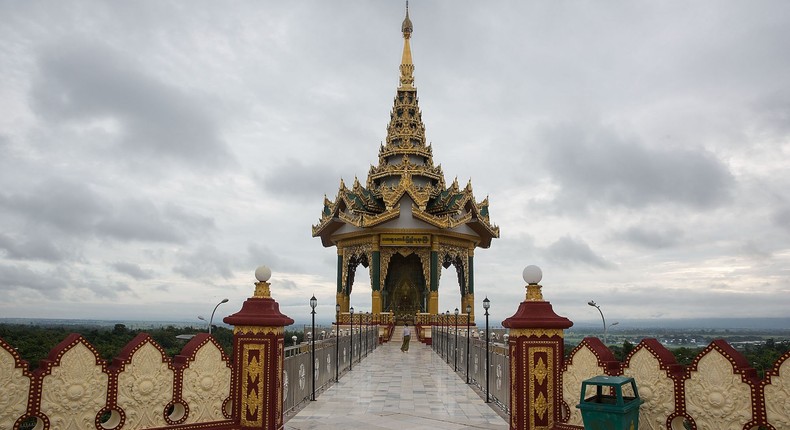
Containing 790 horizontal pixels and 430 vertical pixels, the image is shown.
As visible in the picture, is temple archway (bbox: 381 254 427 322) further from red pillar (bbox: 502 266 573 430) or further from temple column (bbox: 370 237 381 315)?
red pillar (bbox: 502 266 573 430)

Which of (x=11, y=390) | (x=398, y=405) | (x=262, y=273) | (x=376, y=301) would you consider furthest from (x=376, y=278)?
(x=11, y=390)

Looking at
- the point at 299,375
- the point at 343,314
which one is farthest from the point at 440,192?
the point at 299,375

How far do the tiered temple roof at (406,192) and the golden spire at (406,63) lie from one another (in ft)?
0.26

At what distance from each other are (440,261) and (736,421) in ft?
104

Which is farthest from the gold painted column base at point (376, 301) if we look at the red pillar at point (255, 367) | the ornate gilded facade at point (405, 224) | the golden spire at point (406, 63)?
the red pillar at point (255, 367)

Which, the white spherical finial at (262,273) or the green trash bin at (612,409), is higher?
the white spherical finial at (262,273)

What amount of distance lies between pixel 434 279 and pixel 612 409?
1215 inches

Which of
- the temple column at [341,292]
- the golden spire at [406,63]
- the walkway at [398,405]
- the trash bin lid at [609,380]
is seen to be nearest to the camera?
the trash bin lid at [609,380]

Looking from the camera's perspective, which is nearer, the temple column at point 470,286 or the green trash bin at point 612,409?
the green trash bin at point 612,409

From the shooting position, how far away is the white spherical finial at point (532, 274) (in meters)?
8.18

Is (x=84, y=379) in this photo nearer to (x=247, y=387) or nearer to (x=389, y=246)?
(x=247, y=387)

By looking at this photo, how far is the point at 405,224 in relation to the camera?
124ft

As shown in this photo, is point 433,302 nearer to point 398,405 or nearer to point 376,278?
point 376,278

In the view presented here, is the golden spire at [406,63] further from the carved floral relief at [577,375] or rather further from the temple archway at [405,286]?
the carved floral relief at [577,375]
